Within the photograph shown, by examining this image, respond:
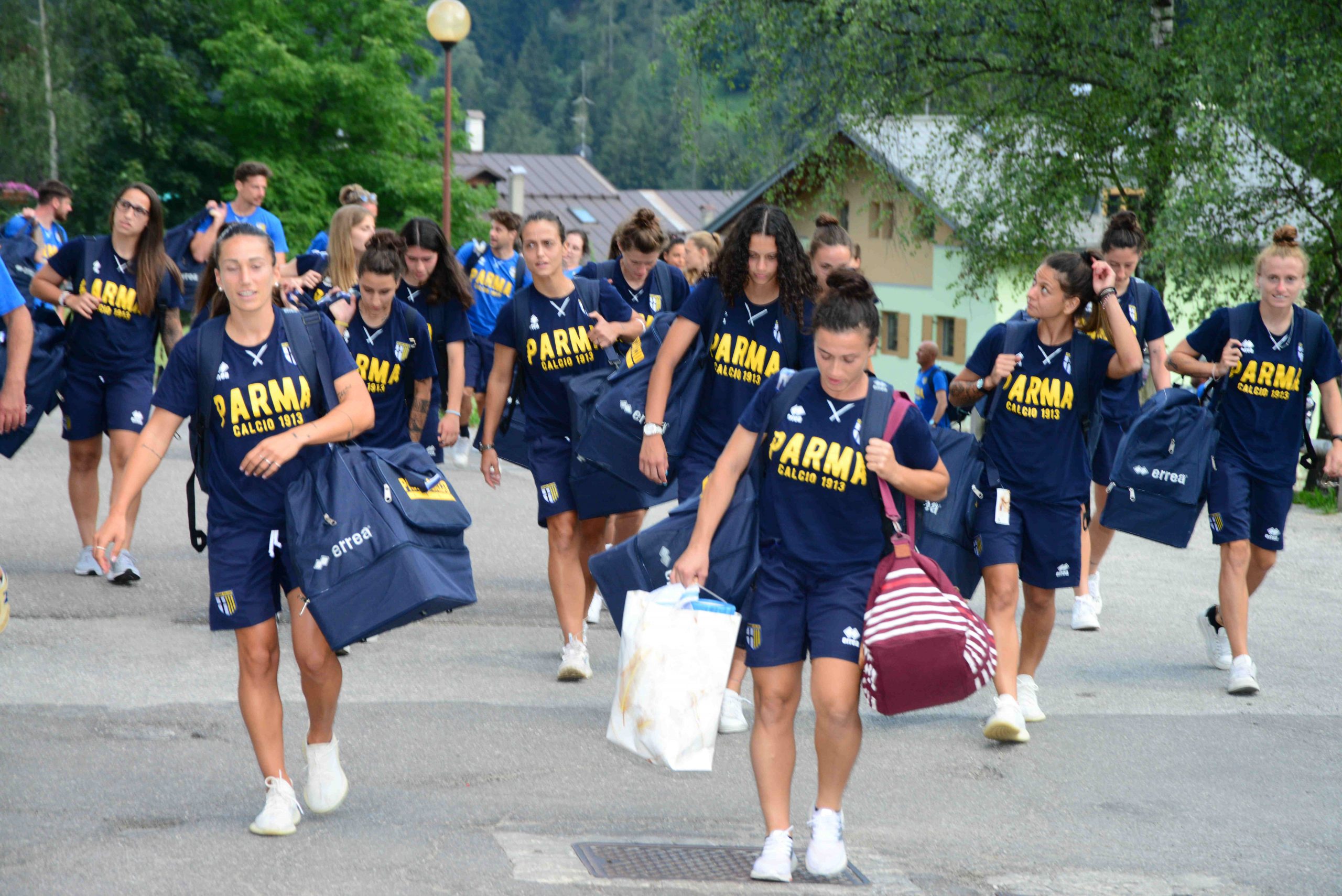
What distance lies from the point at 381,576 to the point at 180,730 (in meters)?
1.77

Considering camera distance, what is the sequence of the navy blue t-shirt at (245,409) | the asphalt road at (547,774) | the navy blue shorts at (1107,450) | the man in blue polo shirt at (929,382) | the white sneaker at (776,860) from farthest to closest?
the man in blue polo shirt at (929,382) < the navy blue shorts at (1107,450) < the navy blue t-shirt at (245,409) < the asphalt road at (547,774) < the white sneaker at (776,860)

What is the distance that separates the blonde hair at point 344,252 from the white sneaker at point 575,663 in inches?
89.6

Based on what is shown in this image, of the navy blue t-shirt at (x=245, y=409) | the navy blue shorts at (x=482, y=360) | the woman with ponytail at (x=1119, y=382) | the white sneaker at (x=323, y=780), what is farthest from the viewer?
the navy blue shorts at (x=482, y=360)

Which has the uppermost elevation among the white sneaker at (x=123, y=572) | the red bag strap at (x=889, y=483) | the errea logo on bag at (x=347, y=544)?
the red bag strap at (x=889, y=483)

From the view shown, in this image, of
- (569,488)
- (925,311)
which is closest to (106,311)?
(569,488)

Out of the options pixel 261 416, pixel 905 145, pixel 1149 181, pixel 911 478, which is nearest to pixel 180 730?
pixel 261 416

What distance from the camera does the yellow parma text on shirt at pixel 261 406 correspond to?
449 centimetres

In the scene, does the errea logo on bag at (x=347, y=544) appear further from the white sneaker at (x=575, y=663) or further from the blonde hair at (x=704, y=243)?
the blonde hair at (x=704, y=243)

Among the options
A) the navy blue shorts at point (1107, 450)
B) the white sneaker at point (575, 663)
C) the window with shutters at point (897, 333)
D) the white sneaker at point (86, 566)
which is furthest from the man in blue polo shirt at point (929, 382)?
the window with shutters at point (897, 333)

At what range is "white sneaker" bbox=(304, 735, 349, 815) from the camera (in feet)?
15.5

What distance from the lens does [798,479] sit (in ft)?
14.2

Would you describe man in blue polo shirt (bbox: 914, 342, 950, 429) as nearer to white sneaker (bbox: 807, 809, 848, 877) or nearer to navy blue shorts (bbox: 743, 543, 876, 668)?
navy blue shorts (bbox: 743, 543, 876, 668)

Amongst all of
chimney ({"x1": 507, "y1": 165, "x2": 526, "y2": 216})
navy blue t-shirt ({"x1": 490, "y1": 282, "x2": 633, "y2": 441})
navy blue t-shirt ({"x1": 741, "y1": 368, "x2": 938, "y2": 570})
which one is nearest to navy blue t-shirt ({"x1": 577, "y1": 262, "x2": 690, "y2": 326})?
navy blue t-shirt ({"x1": 490, "y1": 282, "x2": 633, "y2": 441})

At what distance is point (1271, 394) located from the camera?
22.4 feet
